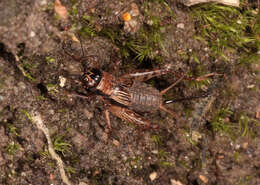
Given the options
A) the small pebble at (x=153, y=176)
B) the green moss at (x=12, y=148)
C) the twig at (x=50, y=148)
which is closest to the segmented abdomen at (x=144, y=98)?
the small pebble at (x=153, y=176)

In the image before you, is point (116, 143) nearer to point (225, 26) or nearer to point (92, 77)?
point (92, 77)

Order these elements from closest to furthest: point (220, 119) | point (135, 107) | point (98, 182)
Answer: point (98, 182) → point (135, 107) → point (220, 119)

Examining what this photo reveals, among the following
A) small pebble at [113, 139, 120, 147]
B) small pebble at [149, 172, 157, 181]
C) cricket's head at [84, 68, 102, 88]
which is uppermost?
cricket's head at [84, 68, 102, 88]

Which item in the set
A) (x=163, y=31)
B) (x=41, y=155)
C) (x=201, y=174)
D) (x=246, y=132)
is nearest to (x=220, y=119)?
(x=246, y=132)

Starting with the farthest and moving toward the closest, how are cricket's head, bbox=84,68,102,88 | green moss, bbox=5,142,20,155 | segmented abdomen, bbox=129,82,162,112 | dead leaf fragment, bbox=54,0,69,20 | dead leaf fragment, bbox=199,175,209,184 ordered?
1. dead leaf fragment, bbox=199,175,209,184
2. segmented abdomen, bbox=129,82,162,112
3. cricket's head, bbox=84,68,102,88
4. dead leaf fragment, bbox=54,0,69,20
5. green moss, bbox=5,142,20,155

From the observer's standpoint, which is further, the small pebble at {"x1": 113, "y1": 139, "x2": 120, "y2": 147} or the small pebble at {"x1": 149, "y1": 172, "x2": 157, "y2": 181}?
the small pebble at {"x1": 149, "y1": 172, "x2": 157, "y2": 181}

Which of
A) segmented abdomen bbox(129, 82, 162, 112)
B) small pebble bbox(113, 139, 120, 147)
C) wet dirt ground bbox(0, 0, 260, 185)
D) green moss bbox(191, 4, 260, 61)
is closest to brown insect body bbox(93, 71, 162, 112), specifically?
segmented abdomen bbox(129, 82, 162, 112)

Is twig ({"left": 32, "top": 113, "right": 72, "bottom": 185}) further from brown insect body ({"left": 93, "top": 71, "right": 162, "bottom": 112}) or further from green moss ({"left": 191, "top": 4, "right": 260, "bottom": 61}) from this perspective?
green moss ({"left": 191, "top": 4, "right": 260, "bottom": 61})

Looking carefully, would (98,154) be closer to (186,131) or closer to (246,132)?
(186,131)
